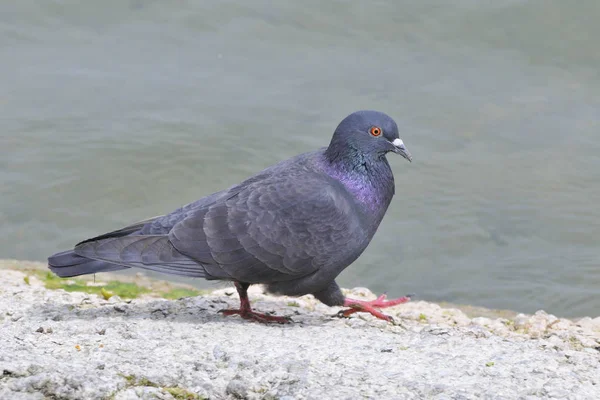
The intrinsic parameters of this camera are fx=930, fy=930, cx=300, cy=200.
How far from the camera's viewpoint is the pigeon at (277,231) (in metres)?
6.04

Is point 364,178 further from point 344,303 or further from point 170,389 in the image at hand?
point 170,389

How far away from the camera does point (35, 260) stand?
8.85m

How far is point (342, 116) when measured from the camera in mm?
10492

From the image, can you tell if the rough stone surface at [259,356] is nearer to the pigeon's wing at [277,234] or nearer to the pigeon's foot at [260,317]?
the pigeon's foot at [260,317]

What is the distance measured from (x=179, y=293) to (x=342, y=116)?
11.5 ft

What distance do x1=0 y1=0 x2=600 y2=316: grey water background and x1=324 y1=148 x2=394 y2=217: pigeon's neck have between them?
2406 millimetres

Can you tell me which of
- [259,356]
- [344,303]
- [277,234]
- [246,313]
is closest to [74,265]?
[246,313]

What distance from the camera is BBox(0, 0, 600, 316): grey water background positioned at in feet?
29.5

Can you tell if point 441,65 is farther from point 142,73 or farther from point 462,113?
point 142,73

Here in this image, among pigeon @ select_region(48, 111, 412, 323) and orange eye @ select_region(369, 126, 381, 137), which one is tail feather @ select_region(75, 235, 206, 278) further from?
orange eye @ select_region(369, 126, 381, 137)

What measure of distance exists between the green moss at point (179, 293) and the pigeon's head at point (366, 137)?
80.5 inches

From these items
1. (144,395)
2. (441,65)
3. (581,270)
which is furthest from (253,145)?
(144,395)

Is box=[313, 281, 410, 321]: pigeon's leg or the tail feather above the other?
box=[313, 281, 410, 321]: pigeon's leg

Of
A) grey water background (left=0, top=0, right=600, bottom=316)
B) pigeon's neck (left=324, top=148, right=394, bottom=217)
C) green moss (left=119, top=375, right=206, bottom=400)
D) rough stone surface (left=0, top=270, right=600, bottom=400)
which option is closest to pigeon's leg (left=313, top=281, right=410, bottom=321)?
rough stone surface (left=0, top=270, right=600, bottom=400)
